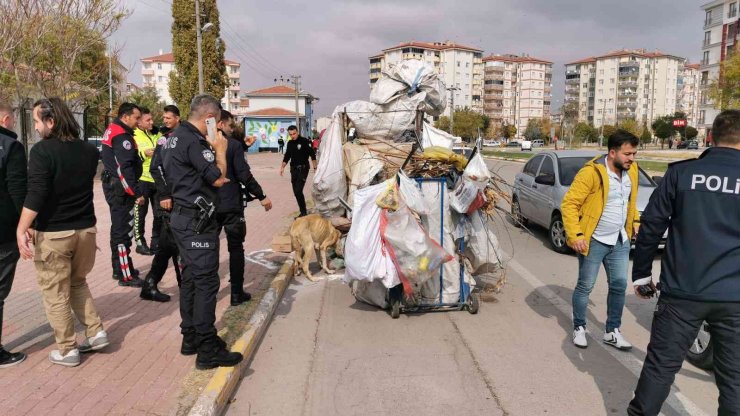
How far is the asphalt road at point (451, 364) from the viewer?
382 cm

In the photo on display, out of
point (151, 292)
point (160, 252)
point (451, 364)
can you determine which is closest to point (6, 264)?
point (160, 252)

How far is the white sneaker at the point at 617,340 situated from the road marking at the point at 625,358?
0.05m

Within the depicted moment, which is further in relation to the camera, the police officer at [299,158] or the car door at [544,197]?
the police officer at [299,158]

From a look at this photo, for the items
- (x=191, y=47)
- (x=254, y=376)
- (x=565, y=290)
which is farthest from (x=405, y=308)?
(x=191, y=47)

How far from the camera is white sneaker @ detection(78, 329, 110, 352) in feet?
14.0

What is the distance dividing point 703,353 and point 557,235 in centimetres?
477

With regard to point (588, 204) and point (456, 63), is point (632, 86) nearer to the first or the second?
point (456, 63)

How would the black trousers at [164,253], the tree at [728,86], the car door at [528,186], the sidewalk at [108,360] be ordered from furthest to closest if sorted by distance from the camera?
1. the tree at [728,86]
2. the car door at [528,186]
3. the black trousers at [164,253]
4. the sidewalk at [108,360]

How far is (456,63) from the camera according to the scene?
12550 centimetres

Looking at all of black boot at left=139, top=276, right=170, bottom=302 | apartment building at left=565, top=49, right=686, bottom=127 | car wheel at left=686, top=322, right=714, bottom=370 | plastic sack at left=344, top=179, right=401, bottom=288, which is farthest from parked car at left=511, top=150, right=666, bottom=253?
apartment building at left=565, top=49, right=686, bottom=127

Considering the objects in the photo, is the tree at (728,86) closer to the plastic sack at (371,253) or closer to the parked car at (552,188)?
the parked car at (552,188)

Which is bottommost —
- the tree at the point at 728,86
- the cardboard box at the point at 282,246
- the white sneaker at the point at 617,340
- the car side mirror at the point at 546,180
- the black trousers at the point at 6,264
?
the white sneaker at the point at 617,340

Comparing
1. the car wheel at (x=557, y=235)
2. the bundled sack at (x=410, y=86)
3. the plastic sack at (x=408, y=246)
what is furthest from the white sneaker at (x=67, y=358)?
the car wheel at (x=557, y=235)

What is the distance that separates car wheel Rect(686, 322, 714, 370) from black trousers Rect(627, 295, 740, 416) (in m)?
1.76
